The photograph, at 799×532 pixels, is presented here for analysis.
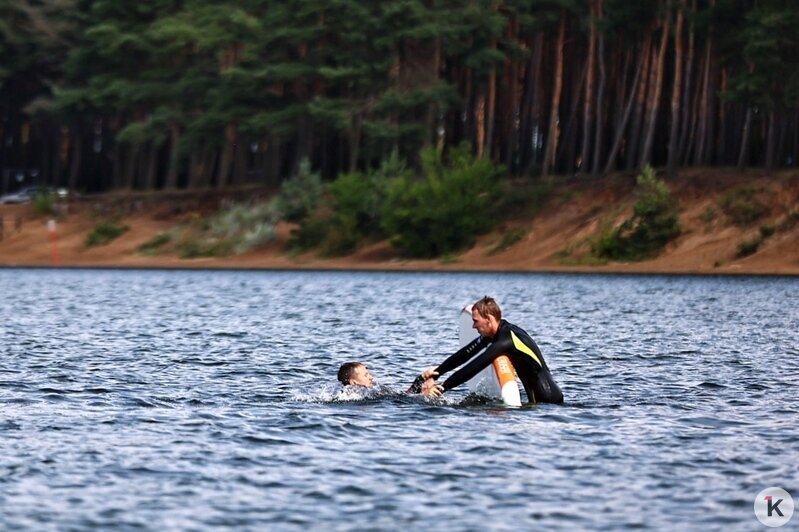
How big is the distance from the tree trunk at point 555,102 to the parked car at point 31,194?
34.1 metres

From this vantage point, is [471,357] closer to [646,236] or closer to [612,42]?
[646,236]

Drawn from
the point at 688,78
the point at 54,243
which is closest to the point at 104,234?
the point at 54,243

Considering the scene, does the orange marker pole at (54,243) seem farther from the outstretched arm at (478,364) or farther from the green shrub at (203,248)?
the outstretched arm at (478,364)

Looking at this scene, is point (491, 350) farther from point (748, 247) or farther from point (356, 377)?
point (748, 247)

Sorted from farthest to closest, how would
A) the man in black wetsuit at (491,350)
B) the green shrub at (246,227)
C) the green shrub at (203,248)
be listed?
the green shrub at (203,248) < the green shrub at (246,227) < the man in black wetsuit at (491,350)

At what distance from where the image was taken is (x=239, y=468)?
1794cm

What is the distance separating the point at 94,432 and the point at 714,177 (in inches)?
2379

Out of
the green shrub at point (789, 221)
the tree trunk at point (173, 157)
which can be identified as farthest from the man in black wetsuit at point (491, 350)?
the tree trunk at point (173, 157)

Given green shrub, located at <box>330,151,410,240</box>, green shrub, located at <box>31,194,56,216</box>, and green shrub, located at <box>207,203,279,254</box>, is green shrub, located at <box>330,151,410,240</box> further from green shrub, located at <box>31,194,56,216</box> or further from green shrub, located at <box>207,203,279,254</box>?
green shrub, located at <box>31,194,56,216</box>

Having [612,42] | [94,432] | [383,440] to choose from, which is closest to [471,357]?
[383,440]

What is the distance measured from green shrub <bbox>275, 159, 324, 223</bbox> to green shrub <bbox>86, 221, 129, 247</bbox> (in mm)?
12625

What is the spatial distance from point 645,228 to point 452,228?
11.5 m

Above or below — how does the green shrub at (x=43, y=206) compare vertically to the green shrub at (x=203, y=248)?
above

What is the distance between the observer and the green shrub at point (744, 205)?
73938 millimetres
